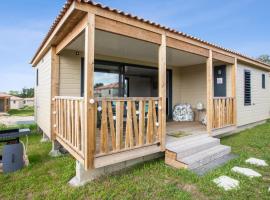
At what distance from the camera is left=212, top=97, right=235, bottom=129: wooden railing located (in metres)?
5.27

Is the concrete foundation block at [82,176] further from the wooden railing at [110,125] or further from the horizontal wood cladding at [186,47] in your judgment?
the horizontal wood cladding at [186,47]

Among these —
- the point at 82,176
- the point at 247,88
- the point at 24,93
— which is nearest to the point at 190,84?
the point at 247,88

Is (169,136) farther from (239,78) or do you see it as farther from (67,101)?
(239,78)

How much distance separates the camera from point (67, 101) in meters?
3.69

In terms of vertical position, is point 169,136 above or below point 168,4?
below

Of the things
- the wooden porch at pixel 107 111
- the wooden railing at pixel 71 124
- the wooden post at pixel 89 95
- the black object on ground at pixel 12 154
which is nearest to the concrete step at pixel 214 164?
the wooden porch at pixel 107 111

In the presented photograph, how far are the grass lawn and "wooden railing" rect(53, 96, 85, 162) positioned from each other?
1.61ft

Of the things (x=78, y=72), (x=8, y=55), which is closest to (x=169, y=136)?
(x=78, y=72)

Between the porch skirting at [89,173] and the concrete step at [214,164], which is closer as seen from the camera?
the porch skirting at [89,173]

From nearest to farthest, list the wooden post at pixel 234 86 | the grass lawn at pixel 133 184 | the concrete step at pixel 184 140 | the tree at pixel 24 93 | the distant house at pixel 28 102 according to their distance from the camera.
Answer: the grass lawn at pixel 133 184
the concrete step at pixel 184 140
the wooden post at pixel 234 86
the distant house at pixel 28 102
the tree at pixel 24 93

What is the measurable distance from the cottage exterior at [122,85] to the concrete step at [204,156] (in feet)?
0.75

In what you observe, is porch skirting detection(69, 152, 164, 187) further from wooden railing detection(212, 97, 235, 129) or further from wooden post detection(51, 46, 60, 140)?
wooden railing detection(212, 97, 235, 129)

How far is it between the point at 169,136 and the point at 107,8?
3232 mm

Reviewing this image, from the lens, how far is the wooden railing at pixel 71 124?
9.93ft
